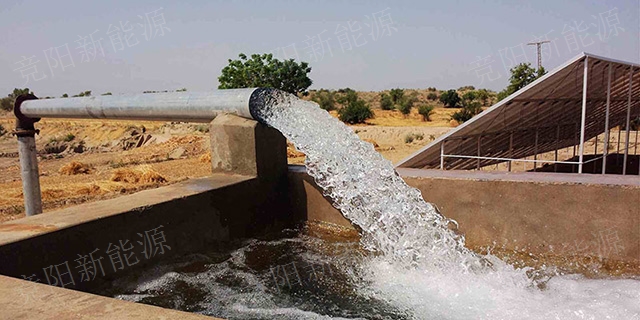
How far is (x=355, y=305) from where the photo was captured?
3.49 m

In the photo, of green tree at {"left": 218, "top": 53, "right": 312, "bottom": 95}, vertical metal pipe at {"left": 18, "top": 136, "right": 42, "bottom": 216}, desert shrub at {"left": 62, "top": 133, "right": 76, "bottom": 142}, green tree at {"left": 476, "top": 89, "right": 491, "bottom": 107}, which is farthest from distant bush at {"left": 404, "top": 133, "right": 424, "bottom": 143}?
desert shrub at {"left": 62, "top": 133, "right": 76, "bottom": 142}

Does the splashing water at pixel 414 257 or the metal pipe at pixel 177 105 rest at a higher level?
the metal pipe at pixel 177 105

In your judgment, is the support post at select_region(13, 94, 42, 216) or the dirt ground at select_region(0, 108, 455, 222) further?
the dirt ground at select_region(0, 108, 455, 222)

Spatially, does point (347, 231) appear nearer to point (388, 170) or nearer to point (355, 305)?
point (388, 170)

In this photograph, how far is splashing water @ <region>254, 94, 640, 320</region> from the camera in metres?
3.42

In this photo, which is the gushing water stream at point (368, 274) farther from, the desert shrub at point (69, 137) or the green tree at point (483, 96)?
the green tree at point (483, 96)

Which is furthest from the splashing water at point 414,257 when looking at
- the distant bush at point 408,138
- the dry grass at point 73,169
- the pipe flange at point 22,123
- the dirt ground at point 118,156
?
the distant bush at point 408,138

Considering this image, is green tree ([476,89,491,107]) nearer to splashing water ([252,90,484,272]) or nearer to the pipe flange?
splashing water ([252,90,484,272])

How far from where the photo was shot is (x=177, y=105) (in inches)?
201

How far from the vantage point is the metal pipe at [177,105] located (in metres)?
4.94

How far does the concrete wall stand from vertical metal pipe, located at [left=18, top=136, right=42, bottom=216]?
4.39 metres

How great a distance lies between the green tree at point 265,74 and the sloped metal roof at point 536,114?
61.0ft

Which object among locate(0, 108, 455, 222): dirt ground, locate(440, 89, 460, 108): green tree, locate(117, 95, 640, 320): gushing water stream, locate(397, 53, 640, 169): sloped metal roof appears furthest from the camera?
locate(440, 89, 460, 108): green tree

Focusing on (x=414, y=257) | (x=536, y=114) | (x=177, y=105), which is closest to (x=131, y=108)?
(x=177, y=105)
